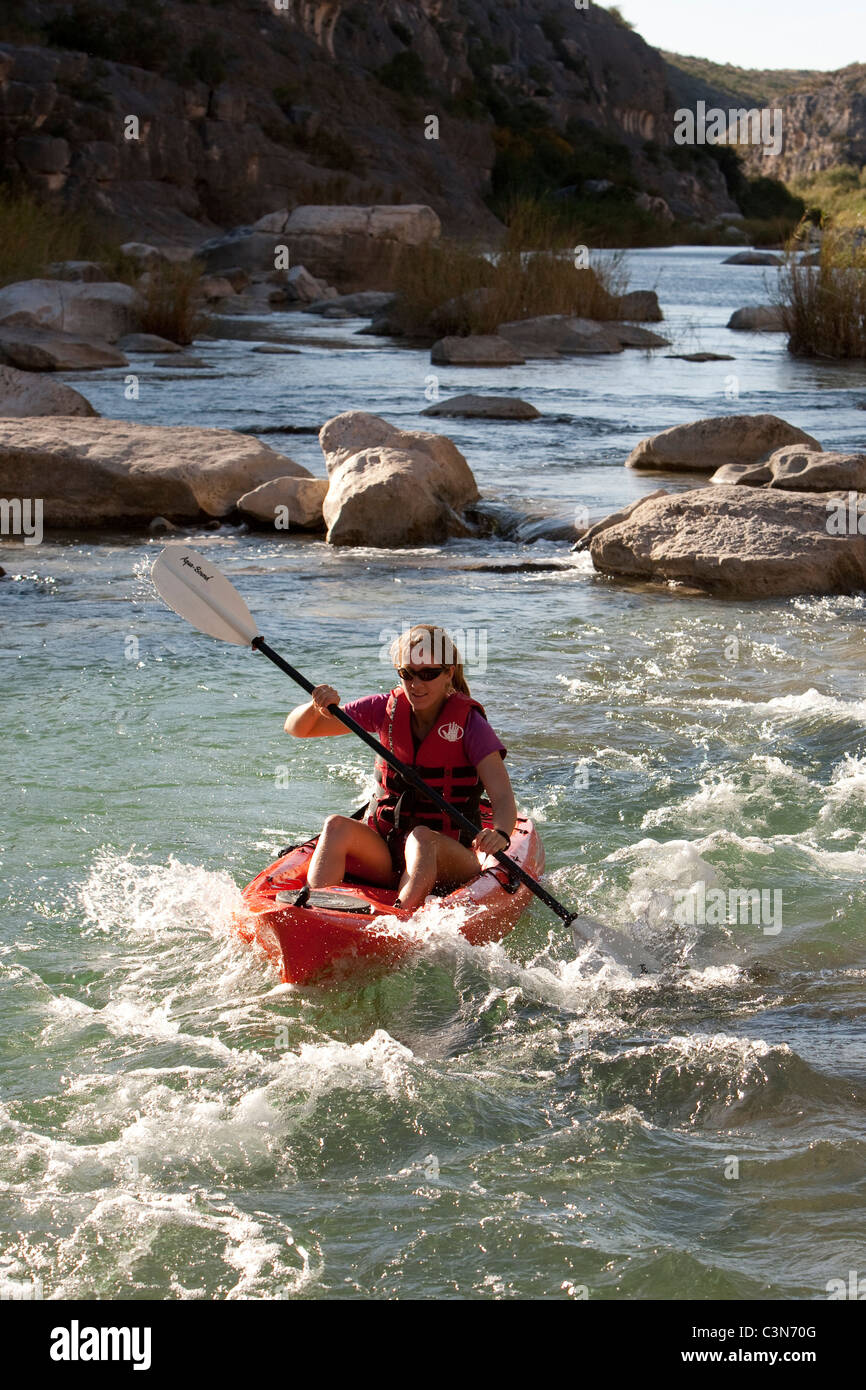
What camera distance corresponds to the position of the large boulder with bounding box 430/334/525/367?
18469 millimetres

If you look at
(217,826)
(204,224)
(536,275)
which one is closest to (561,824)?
(217,826)

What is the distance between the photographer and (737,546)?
8.43m

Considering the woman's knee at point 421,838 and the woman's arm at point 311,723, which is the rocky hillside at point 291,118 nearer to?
the woman's arm at point 311,723

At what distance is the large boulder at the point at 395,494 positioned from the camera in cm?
956

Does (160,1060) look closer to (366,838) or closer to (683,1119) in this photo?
(366,838)

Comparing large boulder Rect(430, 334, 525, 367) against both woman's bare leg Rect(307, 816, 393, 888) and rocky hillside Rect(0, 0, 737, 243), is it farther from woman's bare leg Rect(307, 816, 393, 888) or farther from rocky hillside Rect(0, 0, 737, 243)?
woman's bare leg Rect(307, 816, 393, 888)

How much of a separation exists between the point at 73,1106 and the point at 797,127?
10334 centimetres

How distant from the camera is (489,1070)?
3.59 metres

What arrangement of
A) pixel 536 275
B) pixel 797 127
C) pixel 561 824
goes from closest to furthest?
1. pixel 561 824
2. pixel 536 275
3. pixel 797 127

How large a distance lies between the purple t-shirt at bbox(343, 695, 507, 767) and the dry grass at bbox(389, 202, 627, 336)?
53.3 feet

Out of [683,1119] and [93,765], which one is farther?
[93,765]

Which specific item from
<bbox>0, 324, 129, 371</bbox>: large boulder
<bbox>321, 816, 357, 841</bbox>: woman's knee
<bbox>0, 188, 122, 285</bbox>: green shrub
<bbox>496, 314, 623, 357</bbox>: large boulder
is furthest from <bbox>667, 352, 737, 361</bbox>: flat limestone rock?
<bbox>321, 816, 357, 841</bbox>: woman's knee
